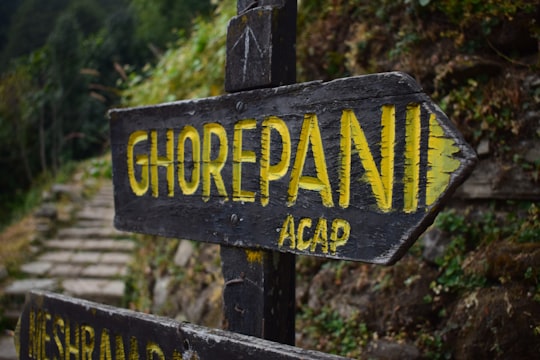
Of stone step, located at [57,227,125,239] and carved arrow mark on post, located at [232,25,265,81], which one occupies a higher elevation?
carved arrow mark on post, located at [232,25,265,81]

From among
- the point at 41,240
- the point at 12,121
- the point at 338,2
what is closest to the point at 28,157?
the point at 12,121

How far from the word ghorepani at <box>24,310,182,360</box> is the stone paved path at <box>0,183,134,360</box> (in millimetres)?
3894

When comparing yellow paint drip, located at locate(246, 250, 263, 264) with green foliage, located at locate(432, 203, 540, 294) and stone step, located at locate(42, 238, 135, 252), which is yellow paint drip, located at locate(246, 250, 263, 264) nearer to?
green foliage, located at locate(432, 203, 540, 294)

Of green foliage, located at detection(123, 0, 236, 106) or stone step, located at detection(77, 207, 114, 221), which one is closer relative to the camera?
green foliage, located at detection(123, 0, 236, 106)

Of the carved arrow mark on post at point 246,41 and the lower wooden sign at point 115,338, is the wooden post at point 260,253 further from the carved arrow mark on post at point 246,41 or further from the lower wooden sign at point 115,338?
the lower wooden sign at point 115,338

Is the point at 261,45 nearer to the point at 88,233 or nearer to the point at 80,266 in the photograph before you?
the point at 80,266

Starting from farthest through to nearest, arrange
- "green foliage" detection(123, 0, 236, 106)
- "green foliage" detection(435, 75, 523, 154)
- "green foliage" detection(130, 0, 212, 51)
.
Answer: "green foliage" detection(130, 0, 212, 51)
"green foliage" detection(123, 0, 236, 106)
"green foliage" detection(435, 75, 523, 154)

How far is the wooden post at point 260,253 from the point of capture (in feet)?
4.82

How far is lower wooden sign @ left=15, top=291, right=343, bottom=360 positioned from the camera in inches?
49.0

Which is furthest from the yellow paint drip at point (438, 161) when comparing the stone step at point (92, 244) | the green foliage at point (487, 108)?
the stone step at point (92, 244)

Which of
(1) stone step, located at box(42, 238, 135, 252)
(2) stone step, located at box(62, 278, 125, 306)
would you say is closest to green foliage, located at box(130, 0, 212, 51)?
(1) stone step, located at box(42, 238, 135, 252)

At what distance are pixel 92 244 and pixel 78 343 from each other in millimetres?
6154

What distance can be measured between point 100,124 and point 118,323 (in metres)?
17.0

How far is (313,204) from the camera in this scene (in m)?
1.29
